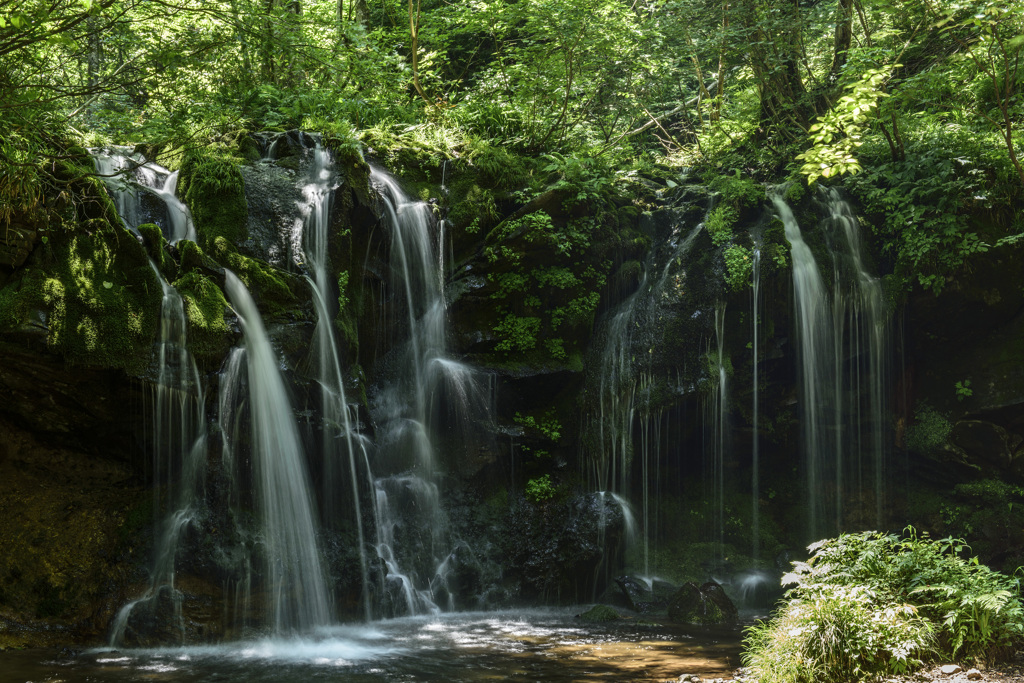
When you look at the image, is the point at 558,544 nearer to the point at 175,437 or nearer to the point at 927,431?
the point at 175,437

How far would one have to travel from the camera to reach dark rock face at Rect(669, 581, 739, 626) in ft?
29.1

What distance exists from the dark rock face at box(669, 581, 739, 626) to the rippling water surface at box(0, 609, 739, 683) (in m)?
0.51

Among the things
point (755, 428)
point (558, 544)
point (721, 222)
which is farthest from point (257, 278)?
point (755, 428)

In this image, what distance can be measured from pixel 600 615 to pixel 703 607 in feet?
4.25

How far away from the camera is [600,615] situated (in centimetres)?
901

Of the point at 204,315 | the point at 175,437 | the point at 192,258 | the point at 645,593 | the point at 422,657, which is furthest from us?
the point at 645,593

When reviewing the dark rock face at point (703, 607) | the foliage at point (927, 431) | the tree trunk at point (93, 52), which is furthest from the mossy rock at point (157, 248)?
the foliage at point (927, 431)

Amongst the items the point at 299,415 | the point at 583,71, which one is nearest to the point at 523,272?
the point at 299,415

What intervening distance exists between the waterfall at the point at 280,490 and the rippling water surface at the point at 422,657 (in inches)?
18.0

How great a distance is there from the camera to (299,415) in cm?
855

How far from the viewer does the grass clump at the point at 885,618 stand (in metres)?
5.05

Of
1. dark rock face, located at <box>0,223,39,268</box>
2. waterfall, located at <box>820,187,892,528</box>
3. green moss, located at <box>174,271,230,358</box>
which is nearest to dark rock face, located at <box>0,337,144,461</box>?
green moss, located at <box>174,271,230,358</box>

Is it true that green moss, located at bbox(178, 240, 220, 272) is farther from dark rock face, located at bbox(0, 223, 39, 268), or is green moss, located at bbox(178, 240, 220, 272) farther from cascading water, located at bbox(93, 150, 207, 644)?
dark rock face, located at bbox(0, 223, 39, 268)

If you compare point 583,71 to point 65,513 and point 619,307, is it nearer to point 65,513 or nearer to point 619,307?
point 619,307
